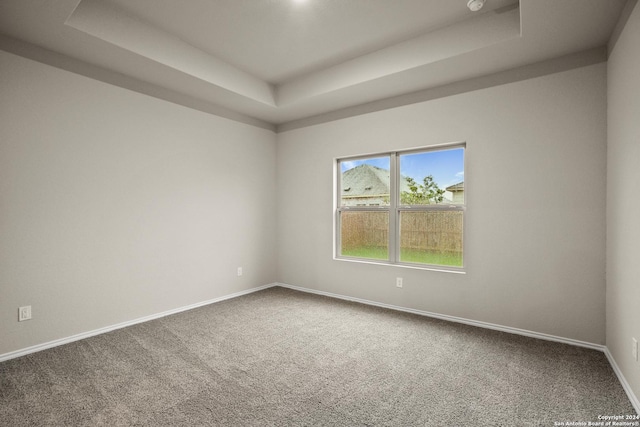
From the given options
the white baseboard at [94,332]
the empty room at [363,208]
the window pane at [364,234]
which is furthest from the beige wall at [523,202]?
the white baseboard at [94,332]

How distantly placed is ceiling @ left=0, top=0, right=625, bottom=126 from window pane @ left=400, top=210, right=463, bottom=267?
147 centimetres

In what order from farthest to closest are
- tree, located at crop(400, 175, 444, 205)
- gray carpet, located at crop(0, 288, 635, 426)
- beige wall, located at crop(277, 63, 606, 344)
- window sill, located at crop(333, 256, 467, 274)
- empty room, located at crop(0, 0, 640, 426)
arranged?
tree, located at crop(400, 175, 444, 205) < window sill, located at crop(333, 256, 467, 274) < beige wall, located at crop(277, 63, 606, 344) < empty room, located at crop(0, 0, 640, 426) < gray carpet, located at crop(0, 288, 635, 426)

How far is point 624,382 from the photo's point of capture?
2131 millimetres

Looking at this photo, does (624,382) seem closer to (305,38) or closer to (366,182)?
(366,182)

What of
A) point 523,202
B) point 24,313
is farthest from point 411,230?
point 24,313

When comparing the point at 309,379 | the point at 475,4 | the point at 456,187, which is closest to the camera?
the point at 309,379

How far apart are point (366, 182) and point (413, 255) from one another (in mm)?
1148

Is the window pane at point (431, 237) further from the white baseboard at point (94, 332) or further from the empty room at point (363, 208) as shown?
the white baseboard at point (94, 332)

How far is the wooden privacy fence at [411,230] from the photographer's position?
360 cm

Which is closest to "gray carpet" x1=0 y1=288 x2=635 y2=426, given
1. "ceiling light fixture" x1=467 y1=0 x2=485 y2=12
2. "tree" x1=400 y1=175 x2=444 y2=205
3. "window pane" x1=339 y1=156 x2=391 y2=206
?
"tree" x1=400 y1=175 x2=444 y2=205

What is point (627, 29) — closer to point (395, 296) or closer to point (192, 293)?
point (395, 296)

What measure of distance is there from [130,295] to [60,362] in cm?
89

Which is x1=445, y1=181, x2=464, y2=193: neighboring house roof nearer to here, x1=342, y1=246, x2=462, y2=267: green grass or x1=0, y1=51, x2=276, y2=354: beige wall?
x1=342, y1=246, x2=462, y2=267: green grass

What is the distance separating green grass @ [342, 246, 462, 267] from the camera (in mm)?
3586
